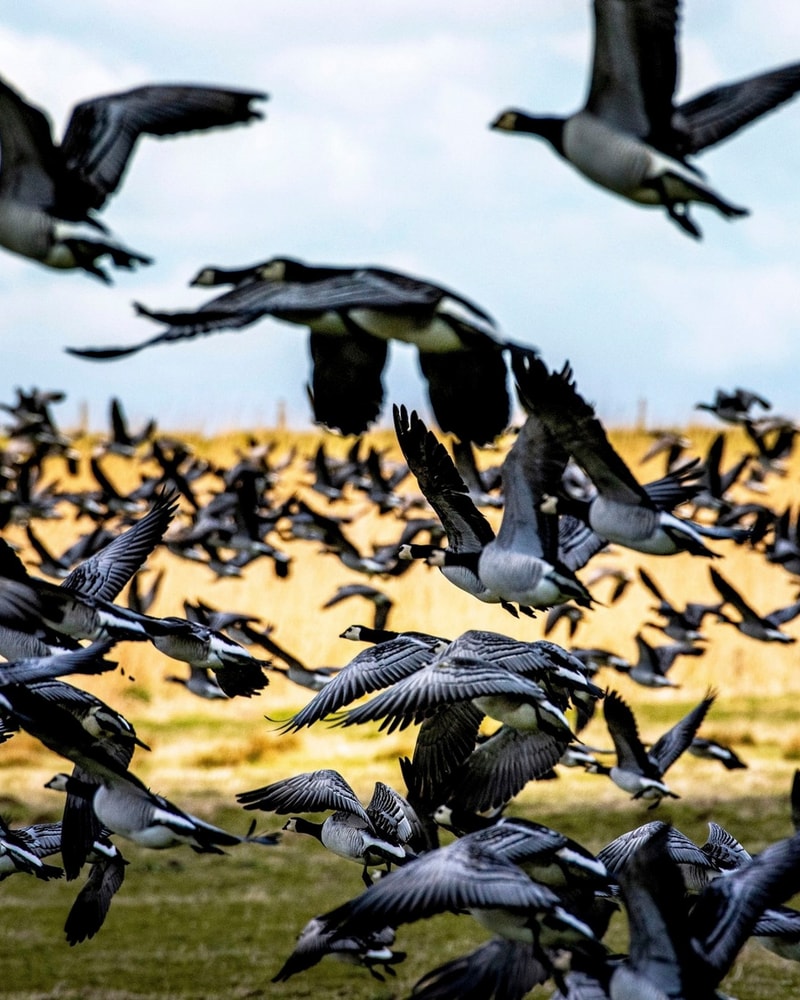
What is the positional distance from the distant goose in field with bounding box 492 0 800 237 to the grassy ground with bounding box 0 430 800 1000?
3136 millimetres

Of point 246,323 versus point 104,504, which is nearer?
point 246,323

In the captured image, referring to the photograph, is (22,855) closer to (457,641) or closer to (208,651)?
(208,651)

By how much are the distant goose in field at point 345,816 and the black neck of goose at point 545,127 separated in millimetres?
3337

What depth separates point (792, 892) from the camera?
21.9 feet

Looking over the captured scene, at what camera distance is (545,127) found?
6.98 m

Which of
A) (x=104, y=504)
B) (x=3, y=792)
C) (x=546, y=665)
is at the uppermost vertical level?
(x=546, y=665)

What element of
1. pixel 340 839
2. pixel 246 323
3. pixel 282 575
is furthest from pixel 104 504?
pixel 246 323

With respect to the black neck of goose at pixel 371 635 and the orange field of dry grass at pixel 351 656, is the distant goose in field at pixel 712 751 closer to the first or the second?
the orange field of dry grass at pixel 351 656

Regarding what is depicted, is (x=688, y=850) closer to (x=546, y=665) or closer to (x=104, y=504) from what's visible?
(x=546, y=665)

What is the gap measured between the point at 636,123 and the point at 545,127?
41cm

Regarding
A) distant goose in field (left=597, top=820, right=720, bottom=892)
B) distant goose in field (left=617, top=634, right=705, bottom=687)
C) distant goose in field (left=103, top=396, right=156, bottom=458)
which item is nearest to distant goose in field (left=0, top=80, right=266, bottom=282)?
distant goose in field (left=597, top=820, right=720, bottom=892)

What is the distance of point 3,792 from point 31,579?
12.0m

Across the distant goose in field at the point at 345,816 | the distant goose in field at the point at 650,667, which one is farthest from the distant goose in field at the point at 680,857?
the distant goose in field at the point at 650,667

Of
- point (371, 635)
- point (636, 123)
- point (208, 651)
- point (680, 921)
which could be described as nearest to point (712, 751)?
point (371, 635)
